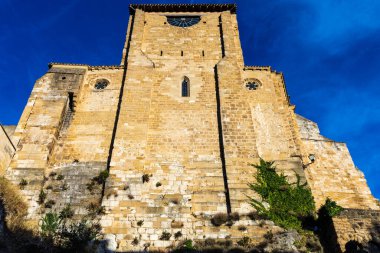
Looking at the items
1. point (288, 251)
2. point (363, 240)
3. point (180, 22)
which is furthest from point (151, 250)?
point (180, 22)

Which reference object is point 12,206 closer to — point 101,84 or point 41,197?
point 41,197

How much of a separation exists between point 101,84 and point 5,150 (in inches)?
223

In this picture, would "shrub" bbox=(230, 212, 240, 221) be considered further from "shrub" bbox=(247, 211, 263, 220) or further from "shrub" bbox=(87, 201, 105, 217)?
"shrub" bbox=(87, 201, 105, 217)

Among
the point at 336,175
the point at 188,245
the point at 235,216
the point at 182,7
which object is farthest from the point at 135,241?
the point at 182,7

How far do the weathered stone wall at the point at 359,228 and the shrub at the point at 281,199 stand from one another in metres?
1.17

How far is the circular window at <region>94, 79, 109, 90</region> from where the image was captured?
55.6ft

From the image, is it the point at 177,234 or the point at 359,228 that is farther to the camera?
the point at 359,228

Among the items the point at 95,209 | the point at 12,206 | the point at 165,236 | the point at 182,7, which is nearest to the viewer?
the point at 165,236

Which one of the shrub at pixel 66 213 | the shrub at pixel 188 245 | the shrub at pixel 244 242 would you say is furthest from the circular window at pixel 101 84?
the shrub at pixel 244 242

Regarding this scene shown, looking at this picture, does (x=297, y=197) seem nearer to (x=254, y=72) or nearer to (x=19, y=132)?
(x=254, y=72)

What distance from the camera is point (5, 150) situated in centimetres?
1314

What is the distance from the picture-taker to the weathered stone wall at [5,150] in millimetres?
12852

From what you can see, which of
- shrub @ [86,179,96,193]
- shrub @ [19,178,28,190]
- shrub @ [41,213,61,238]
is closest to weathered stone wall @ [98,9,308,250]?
shrub @ [86,179,96,193]

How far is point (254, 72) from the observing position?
17828mm
